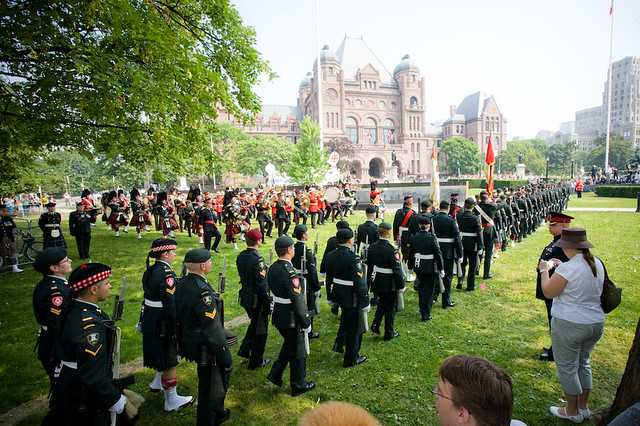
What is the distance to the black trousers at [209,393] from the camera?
401cm

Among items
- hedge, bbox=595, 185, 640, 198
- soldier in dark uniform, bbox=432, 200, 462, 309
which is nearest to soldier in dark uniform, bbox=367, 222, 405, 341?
soldier in dark uniform, bbox=432, 200, 462, 309

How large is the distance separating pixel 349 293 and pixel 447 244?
11.9 ft

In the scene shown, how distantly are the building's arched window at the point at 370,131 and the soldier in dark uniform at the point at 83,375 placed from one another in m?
84.5

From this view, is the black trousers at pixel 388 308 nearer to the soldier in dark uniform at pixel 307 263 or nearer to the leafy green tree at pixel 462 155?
the soldier in dark uniform at pixel 307 263

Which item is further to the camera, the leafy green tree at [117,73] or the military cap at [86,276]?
the leafy green tree at [117,73]

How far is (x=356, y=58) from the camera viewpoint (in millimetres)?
87562

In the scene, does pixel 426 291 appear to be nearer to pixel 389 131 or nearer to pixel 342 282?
pixel 342 282

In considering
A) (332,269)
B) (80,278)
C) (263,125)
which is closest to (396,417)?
(332,269)

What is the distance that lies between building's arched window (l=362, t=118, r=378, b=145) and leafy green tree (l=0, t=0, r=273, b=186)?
245 ft

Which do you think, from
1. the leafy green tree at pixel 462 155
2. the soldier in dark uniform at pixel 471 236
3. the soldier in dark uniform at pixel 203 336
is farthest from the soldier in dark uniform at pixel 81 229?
the leafy green tree at pixel 462 155

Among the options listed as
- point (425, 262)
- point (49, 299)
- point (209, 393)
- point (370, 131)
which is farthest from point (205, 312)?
point (370, 131)

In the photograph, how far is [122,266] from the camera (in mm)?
12188

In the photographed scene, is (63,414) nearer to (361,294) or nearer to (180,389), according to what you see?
(180,389)

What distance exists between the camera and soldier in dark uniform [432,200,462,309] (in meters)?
8.06
